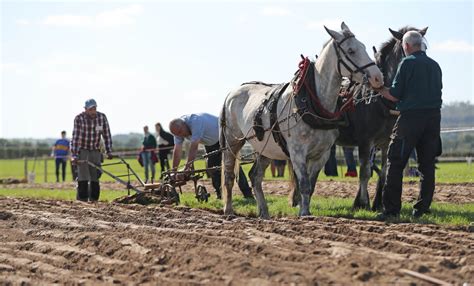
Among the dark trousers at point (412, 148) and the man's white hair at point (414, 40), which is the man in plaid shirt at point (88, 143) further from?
→ the man's white hair at point (414, 40)

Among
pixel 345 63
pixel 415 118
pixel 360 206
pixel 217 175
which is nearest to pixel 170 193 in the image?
pixel 217 175

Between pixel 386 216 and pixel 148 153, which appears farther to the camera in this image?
pixel 148 153

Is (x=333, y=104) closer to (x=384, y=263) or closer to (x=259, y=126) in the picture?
(x=259, y=126)

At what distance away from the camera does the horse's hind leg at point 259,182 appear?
11.1 metres

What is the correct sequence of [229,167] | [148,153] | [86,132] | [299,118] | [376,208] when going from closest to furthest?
[299,118], [376,208], [229,167], [86,132], [148,153]

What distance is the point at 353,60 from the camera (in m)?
9.59

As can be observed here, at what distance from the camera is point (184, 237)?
8227mm

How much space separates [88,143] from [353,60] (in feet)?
22.3

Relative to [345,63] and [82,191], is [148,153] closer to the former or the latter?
[82,191]

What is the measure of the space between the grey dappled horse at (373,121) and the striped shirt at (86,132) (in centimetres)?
543

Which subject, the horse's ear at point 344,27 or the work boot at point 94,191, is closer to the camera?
the horse's ear at point 344,27

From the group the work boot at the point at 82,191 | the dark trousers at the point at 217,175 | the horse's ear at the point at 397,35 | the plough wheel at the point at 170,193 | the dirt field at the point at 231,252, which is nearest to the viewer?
the dirt field at the point at 231,252

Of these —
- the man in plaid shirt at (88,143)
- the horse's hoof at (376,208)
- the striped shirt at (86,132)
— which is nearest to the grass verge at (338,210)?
the horse's hoof at (376,208)

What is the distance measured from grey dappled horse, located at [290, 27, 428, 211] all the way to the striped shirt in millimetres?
5426
